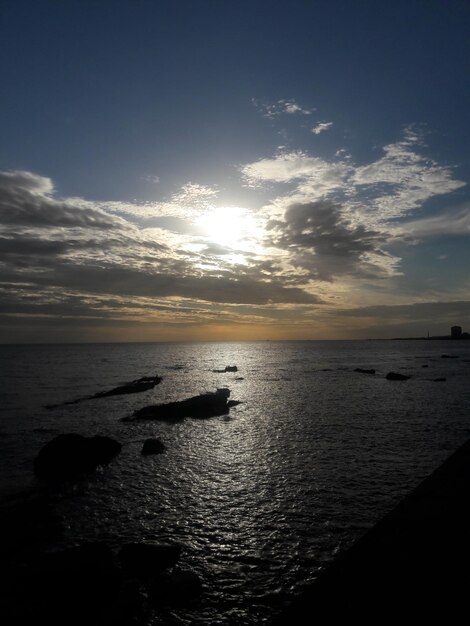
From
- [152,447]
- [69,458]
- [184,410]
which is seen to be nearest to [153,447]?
[152,447]

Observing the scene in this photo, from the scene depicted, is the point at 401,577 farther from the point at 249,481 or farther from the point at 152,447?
the point at 152,447

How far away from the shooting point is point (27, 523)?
1449 cm

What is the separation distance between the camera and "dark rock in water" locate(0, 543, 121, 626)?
9.23 m

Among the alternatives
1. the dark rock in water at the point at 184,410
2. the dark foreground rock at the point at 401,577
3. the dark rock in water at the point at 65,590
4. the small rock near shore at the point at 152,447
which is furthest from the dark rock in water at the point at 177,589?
the dark rock in water at the point at 184,410

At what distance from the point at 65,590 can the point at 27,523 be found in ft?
19.5

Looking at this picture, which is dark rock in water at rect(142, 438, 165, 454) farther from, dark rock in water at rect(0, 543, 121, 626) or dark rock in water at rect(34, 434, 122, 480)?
dark rock in water at rect(0, 543, 121, 626)

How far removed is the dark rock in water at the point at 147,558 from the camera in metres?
11.4

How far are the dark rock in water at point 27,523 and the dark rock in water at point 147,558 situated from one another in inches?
139

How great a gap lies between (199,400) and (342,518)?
27052 mm

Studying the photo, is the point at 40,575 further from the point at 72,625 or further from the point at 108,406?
the point at 108,406

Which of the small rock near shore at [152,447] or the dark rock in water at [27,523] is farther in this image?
the small rock near shore at [152,447]

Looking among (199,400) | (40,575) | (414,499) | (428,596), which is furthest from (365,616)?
(199,400)

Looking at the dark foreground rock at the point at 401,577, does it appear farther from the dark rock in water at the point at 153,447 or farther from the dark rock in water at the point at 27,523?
the dark rock in water at the point at 153,447

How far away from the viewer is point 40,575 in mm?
10188
